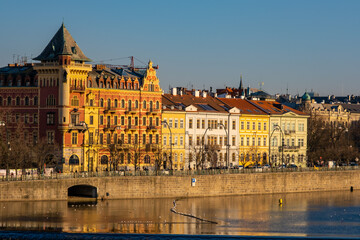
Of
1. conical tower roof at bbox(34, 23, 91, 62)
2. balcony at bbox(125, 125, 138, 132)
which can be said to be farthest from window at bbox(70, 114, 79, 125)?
balcony at bbox(125, 125, 138, 132)

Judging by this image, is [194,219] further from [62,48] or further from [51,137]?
[62,48]

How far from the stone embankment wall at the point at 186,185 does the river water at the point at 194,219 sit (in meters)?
1.49

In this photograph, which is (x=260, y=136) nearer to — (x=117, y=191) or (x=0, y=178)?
(x=117, y=191)

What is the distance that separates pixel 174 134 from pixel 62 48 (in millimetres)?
25656

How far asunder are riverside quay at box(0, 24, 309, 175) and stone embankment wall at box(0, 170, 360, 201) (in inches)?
261

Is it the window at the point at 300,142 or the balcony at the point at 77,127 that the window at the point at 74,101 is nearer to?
the balcony at the point at 77,127

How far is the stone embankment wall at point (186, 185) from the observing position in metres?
114

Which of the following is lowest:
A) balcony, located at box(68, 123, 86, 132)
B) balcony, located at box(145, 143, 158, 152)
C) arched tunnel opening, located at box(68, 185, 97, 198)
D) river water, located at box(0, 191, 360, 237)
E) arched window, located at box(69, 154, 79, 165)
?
river water, located at box(0, 191, 360, 237)

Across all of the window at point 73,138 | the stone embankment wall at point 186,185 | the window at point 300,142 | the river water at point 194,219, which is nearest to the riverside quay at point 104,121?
the window at point 73,138

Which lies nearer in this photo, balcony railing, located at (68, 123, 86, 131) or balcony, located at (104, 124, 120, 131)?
balcony railing, located at (68, 123, 86, 131)

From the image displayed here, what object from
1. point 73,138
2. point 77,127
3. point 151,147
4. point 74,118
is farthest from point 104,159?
point 151,147

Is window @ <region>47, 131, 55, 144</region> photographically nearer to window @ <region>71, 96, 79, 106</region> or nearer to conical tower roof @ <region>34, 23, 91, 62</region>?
window @ <region>71, 96, 79, 106</region>

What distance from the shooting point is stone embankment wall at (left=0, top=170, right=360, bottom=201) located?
113750 mm

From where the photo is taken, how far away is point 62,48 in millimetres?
134000
